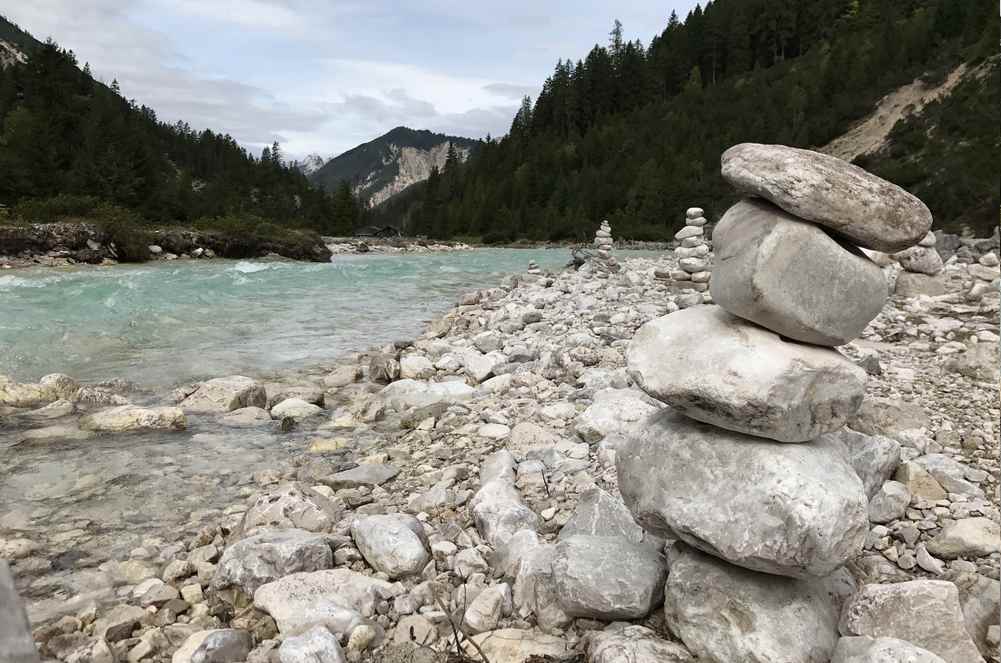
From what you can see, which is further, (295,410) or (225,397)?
(225,397)

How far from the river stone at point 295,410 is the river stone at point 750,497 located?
5301 mm

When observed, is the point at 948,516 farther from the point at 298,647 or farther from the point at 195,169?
the point at 195,169

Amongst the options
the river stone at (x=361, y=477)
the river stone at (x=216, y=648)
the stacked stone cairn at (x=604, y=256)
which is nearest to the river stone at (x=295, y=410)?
the river stone at (x=361, y=477)

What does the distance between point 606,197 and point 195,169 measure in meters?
83.0

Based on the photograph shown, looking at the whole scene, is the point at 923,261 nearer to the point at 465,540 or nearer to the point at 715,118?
the point at 465,540

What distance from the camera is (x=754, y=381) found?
2660 mm

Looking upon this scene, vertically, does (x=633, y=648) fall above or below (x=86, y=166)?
below

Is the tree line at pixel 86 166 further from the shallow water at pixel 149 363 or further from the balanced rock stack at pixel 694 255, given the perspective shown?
the balanced rock stack at pixel 694 255

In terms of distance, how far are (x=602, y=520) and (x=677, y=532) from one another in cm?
95

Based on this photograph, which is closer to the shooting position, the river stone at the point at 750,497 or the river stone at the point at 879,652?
the river stone at the point at 879,652

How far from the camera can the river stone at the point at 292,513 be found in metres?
4.24

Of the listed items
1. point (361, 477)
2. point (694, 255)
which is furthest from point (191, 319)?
point (694, 255)

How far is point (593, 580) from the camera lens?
2.93 m

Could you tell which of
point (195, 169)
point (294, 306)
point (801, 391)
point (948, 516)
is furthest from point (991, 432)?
point (195, 169)
